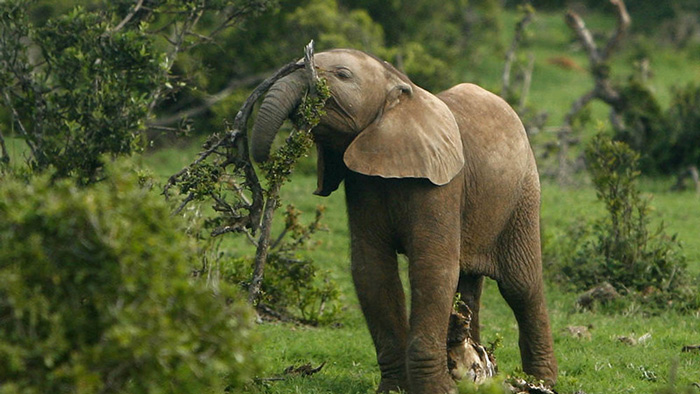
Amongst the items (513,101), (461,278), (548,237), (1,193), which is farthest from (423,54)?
(1,193)

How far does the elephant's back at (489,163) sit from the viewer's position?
8094 millimetres

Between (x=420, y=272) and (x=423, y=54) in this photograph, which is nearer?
(x=420, y=272)

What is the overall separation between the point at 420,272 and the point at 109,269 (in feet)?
9.70

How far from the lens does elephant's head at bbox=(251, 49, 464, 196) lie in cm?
734

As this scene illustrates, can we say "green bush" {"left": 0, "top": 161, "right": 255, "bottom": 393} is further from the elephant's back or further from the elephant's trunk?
the elephant's back

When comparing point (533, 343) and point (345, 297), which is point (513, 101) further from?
point (533, 343)

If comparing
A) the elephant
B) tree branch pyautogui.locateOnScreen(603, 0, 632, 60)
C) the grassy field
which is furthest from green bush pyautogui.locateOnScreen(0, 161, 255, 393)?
tree branch pyautogui.locateOnScreen(603, 0, 632, 60)

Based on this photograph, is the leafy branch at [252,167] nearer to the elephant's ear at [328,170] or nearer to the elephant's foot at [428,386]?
the elephant's ear at [328,170]

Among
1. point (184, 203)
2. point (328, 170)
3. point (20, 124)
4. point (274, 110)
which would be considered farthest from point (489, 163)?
point (20, 124)

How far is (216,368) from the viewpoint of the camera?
17.1 feet

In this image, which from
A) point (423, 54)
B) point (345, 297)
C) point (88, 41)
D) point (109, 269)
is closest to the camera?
point (109, 269)

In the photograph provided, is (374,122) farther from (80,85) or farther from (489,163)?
(80,85)

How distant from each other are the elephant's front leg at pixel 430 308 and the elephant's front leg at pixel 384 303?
1.21 feet

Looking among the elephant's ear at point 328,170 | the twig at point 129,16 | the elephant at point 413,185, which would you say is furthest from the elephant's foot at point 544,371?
the twig at point 129,16
